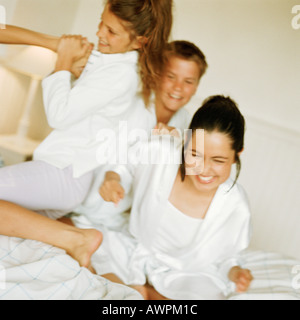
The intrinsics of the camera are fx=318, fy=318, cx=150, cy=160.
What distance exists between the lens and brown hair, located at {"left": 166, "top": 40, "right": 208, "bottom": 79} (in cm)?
85

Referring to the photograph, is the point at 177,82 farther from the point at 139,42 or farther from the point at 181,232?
the point at 181,232

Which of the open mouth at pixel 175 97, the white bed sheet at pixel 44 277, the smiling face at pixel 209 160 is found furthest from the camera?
the open mouth at pixel 175 97

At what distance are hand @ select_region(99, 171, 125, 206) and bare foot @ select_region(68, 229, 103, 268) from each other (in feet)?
0.28

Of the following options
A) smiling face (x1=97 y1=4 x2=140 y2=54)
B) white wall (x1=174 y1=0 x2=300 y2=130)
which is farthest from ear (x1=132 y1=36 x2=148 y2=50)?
white wall (x1=174 y1=0 x2=300 y2=130)

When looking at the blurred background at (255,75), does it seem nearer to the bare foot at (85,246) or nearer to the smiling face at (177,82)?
the smiling face at (177,82)

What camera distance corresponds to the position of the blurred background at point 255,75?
92 centimetres

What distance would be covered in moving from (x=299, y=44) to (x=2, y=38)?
2.50 feet

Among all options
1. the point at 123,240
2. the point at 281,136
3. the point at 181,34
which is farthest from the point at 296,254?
the point at 181,34

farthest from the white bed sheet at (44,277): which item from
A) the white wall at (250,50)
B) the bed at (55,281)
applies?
the white wall at (250,50)

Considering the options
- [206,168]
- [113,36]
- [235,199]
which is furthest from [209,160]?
[113,36]

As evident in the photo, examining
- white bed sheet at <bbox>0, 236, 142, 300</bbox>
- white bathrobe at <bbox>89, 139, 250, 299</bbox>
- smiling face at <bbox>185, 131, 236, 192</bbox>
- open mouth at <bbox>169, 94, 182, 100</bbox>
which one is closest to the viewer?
white bed sheet at <bbox>0, 236, 142, 300</bbox>

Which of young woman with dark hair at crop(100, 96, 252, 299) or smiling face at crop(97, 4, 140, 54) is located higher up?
smiling face at crop(97, 4, 140, 54)

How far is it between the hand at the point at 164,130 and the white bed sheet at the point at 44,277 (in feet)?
1.27

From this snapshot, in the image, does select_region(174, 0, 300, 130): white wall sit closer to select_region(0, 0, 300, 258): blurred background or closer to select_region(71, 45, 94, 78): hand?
select_region(0, 0, 300, 258): blurred background
